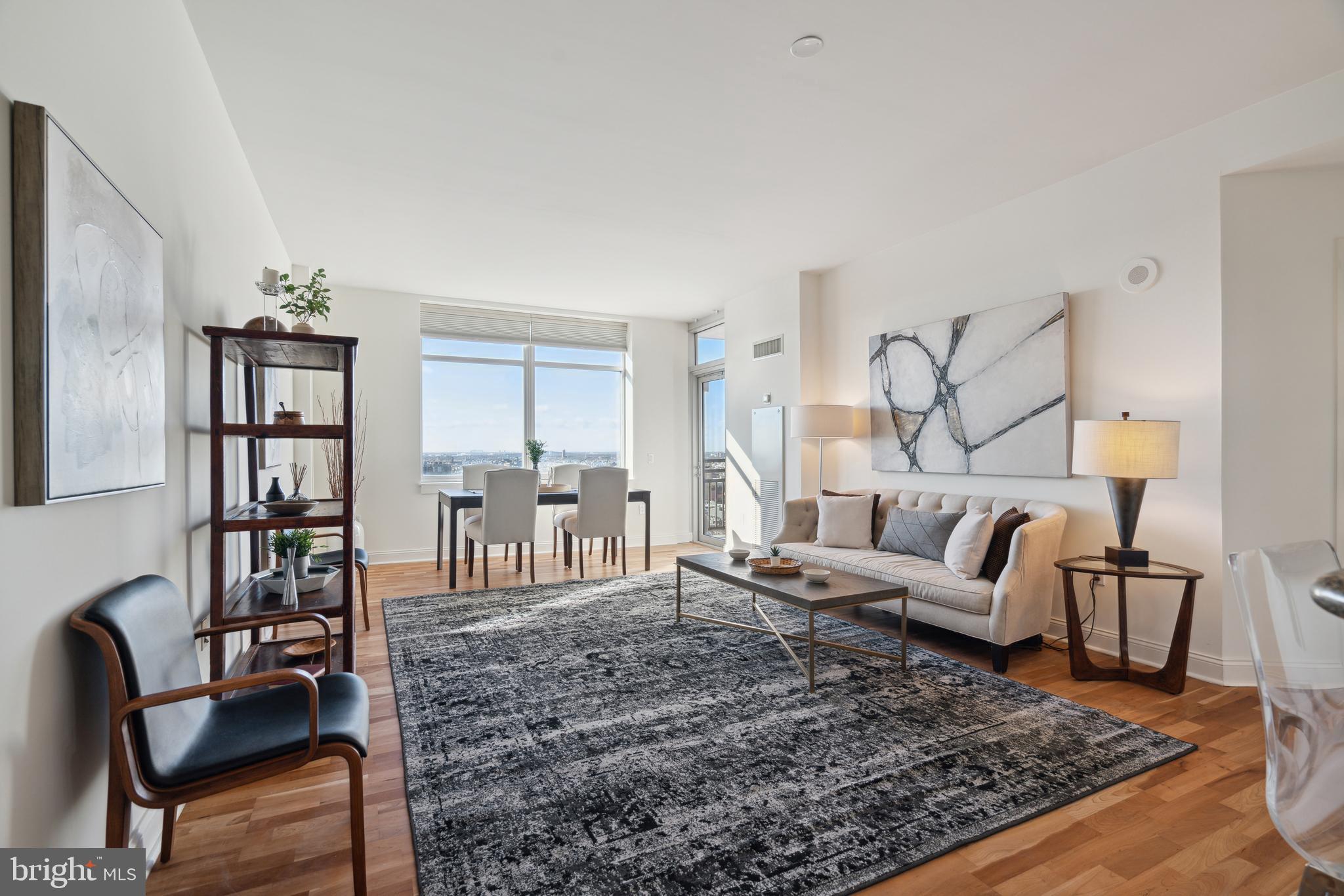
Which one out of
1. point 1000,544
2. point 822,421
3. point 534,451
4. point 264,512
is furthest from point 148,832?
point 534,451

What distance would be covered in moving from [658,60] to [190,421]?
2.25 meters

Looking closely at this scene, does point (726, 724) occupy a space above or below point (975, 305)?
below

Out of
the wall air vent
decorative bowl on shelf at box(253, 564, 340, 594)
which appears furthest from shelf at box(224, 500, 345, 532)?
the wall air vent

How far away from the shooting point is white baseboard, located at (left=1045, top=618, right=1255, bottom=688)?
2945mm

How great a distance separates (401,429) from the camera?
246 inches

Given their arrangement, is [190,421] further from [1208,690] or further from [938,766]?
[1208,690]

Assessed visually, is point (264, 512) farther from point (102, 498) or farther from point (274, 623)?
point (102, 498)

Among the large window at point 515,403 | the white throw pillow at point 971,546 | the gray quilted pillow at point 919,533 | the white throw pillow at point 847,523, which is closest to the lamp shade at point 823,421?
the white throw pillow at point 847,523

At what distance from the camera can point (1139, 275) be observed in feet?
10.9

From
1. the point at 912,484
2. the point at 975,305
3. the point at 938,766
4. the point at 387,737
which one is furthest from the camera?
the point at 912,484

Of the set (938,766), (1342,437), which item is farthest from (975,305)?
(938,766)

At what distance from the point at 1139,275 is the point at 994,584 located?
70.9 inches

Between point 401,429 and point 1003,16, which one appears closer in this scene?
point 1003,16

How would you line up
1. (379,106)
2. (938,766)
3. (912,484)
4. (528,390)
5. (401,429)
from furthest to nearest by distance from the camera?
(528,390)
(401,429)
(912,484)
(379,106)
(938,766)
